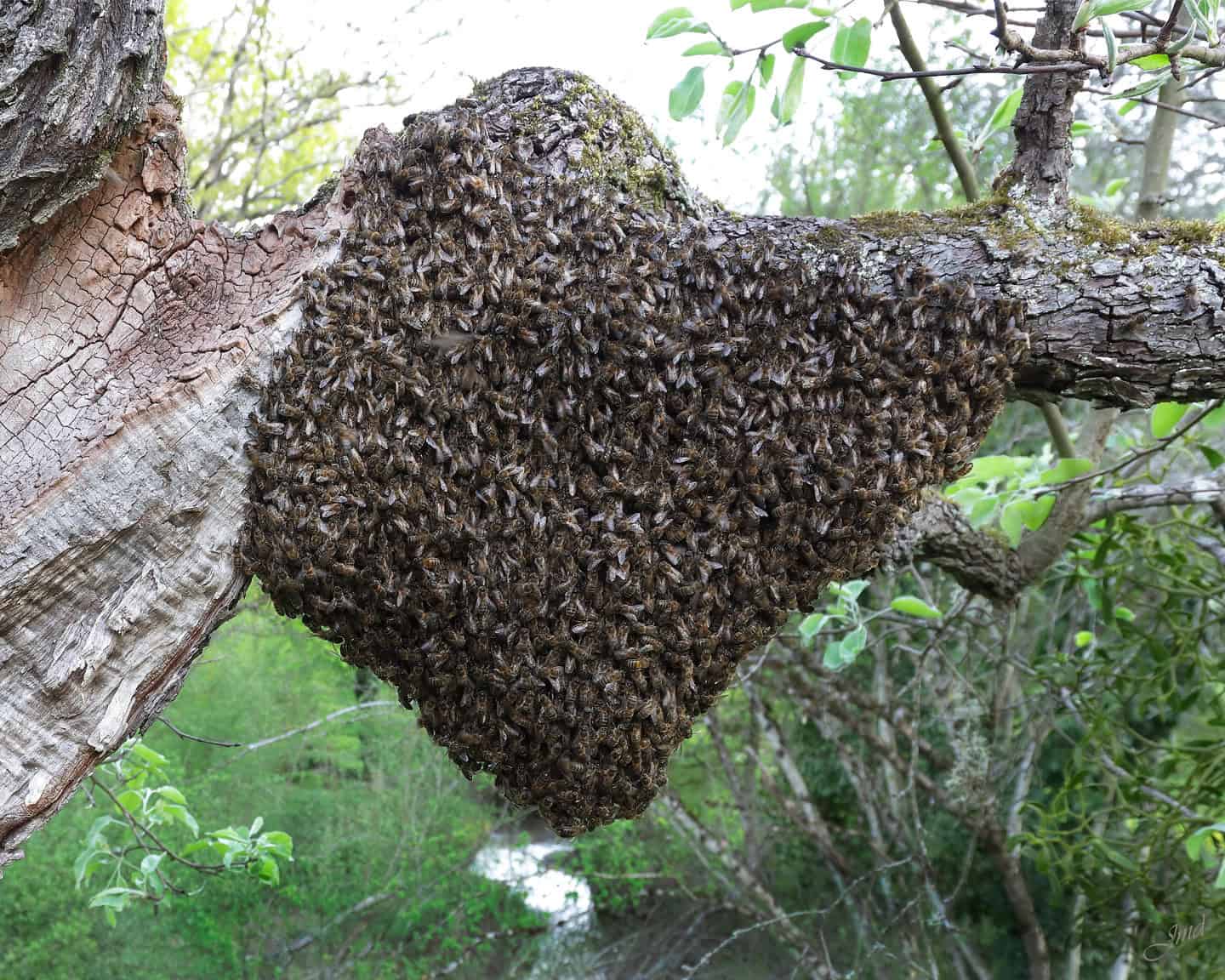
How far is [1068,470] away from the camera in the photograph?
2715mm

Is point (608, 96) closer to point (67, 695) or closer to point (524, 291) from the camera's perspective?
point (524, 291)

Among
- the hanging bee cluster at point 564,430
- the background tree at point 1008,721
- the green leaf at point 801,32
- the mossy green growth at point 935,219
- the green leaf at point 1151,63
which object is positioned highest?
the green leaf at point 801,32

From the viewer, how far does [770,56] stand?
192 cm

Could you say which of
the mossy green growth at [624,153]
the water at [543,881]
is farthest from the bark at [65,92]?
the water at [543,881]

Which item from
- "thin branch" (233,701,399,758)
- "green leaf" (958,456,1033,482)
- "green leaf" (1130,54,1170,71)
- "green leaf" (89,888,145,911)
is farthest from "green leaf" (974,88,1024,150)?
"green leaf" (89,888,145,911)

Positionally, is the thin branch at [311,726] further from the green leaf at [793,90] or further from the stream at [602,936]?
the green leaf at [793,90]

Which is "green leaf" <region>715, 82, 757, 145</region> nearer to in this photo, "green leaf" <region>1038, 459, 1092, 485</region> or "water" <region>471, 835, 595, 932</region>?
"green leaf" <region>1038, 459, 1092, 485</region>

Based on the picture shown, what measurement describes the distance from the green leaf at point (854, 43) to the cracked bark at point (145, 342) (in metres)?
0.36

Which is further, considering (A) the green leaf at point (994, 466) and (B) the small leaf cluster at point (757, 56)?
(A) the green leaf at point (994, 466)

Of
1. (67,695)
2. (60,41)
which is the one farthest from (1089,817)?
(60,41)

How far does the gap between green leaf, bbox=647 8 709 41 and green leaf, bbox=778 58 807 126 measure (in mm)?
300

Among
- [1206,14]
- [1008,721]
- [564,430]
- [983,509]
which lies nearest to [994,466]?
[983,509]

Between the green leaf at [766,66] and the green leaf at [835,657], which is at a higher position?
the green leaf at [766,66]

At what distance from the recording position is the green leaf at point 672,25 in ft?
5.97
